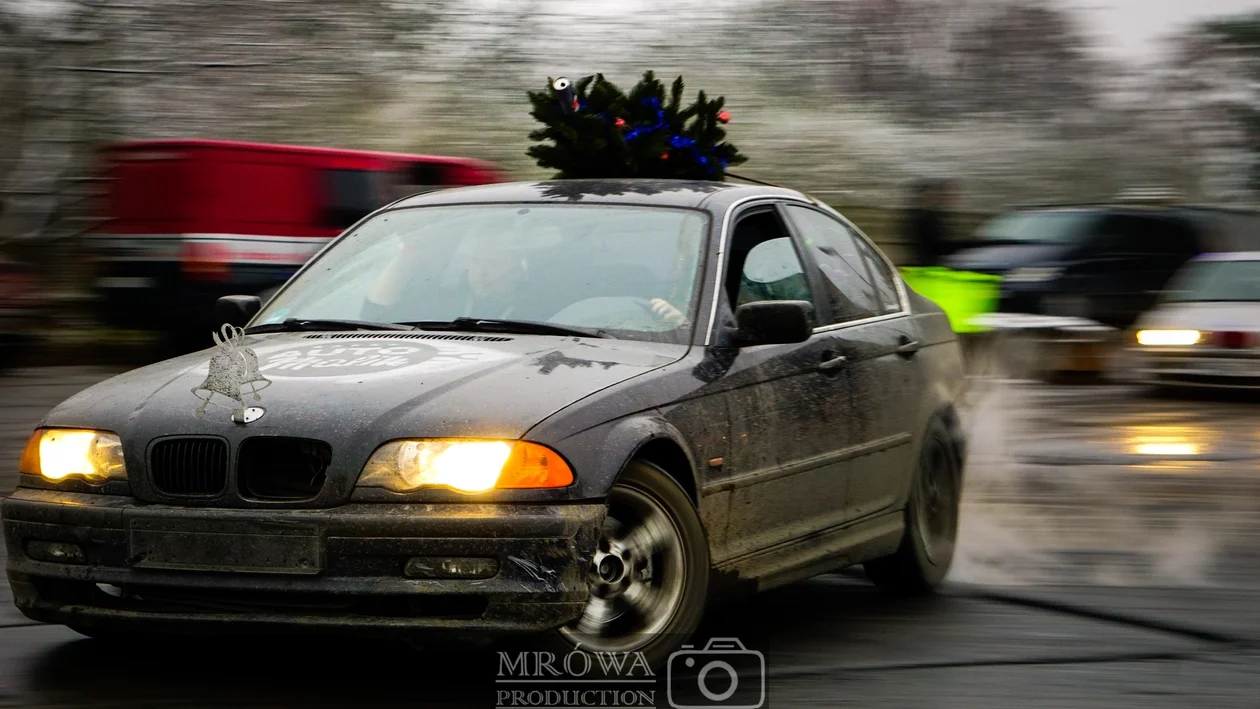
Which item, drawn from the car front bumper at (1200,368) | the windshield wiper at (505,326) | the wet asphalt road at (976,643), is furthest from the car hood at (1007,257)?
the windshield wiper at (505,326)

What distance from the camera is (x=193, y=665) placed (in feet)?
17.7

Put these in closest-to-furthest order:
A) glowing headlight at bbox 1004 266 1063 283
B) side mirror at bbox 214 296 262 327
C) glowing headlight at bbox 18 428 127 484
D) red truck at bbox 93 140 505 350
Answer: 1. glowing headlight at bbox 18 428 127 484
2. side mirror at bbox 214 296 262 327
3. red truck at bbox 93 140 505 350
4. glowing headlight at bbox 1004 266 1063 283

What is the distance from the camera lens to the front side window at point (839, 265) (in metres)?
6.79

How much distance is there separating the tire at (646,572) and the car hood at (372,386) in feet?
1.04

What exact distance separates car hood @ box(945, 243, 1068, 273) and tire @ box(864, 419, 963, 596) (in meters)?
12.7

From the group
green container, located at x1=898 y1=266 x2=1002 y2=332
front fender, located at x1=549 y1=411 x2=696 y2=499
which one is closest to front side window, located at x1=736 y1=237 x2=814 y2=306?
front fender, located at x1=549 y1=411 x2=696 y2=499

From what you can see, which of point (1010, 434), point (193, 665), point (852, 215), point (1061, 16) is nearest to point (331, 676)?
point (193, 665)

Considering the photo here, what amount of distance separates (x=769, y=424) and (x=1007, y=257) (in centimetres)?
1492

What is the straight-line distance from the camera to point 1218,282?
18.3m

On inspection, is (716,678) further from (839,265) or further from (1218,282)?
(1218,282)

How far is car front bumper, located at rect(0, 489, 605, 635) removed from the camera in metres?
4.74

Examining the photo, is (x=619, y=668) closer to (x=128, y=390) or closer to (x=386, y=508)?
(x=386, y=508)

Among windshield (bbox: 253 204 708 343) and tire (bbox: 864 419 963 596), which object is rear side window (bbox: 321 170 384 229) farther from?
windshield (bbox: 253 204 708 343)

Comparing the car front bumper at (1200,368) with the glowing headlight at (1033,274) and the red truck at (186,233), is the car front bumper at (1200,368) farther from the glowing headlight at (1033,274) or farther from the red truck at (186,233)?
the red truck at (186,233)
